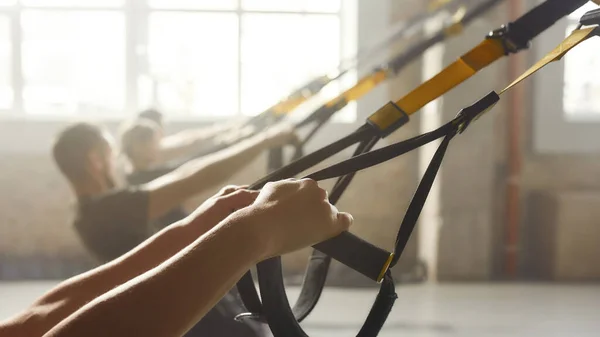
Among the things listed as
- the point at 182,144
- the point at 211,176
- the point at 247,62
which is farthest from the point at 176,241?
the point at 247,62

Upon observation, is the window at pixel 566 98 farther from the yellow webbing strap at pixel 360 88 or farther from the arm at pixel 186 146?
the yellow webbing strap at pixel 360 88

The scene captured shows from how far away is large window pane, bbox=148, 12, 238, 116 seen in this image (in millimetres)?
3416

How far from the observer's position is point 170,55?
3438mm

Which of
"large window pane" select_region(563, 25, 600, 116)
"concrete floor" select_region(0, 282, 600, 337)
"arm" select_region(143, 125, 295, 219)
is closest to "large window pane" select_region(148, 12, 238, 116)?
"concrete floor" select_region(0, 282, 600, 337)

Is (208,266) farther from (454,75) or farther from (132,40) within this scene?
(132,40)

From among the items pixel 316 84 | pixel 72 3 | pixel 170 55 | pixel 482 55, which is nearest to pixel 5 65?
pixel 72 3

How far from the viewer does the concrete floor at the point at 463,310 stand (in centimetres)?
222

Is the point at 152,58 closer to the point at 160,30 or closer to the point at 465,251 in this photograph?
the point at 160,30

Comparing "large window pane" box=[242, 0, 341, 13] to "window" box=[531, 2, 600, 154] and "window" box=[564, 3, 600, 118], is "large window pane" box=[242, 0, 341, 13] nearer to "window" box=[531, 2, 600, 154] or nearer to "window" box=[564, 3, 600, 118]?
"window" box=[531, 2, 600, 154]

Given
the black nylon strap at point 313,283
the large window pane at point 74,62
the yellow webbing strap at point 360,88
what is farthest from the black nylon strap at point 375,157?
the large window pane at point 74,62

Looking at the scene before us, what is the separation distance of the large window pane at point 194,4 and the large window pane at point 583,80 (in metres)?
1.70

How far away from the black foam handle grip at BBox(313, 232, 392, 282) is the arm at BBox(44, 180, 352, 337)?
84 mm

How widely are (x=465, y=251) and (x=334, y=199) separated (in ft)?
7.09

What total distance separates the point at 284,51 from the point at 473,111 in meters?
2.66
